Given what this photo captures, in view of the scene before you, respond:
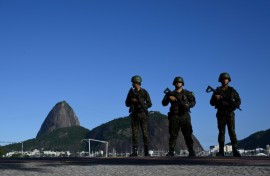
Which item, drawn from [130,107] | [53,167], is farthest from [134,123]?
[53,167]

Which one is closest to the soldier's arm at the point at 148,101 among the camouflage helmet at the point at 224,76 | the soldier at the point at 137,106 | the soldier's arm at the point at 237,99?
the soldier at the point at 137,106

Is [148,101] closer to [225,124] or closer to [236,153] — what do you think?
[225,124]

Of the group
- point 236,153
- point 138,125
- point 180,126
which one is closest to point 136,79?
point 138,125

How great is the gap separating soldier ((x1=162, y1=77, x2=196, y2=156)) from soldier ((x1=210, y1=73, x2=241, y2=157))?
2.23 ft

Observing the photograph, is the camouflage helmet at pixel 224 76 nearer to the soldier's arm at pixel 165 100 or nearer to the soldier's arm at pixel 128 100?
the soldier's arm at pixel 165 100

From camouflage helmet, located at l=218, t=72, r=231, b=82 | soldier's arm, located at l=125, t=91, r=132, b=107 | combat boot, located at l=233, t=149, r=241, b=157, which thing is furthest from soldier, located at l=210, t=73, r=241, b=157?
soldier's arm, located at l=125, t=91, r=132, b=107

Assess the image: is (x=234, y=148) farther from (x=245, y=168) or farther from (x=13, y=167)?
(x=13, y=167)

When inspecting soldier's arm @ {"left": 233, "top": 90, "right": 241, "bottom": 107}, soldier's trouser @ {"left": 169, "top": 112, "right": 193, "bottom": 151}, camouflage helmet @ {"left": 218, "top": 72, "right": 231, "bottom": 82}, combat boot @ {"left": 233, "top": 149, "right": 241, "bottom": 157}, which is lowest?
combat boot @ {"left": 233, "top": 149, "right": 241, "bottom": 157}

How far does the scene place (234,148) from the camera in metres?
11.8

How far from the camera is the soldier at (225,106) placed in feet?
38.9

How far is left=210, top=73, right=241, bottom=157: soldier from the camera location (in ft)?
38.9

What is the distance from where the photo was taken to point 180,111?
12156 millimetres

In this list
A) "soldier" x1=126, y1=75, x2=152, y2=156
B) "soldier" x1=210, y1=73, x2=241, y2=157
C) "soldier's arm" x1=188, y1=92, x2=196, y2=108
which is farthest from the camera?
"soldier" x1=126, y1=75, x2=152, y2=156

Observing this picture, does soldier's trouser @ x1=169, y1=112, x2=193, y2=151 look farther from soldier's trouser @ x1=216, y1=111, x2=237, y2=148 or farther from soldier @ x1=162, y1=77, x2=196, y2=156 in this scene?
soldier's trouser @ x1=216, y1=111, x2=237, y2=148
